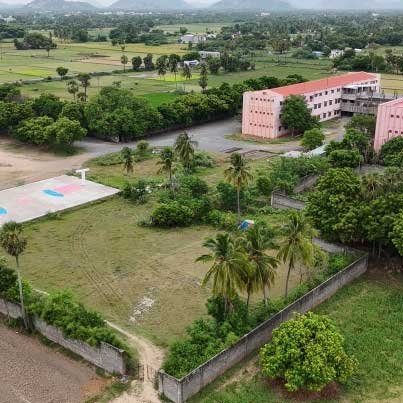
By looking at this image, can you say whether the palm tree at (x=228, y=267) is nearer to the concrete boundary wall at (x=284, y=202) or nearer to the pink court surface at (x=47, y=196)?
the concrete boundary wall at (x=284, y=202)

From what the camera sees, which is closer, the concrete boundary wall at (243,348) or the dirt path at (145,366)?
the concrete boundary wall at (243,348)

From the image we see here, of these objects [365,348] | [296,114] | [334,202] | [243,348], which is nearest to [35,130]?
[296,114]

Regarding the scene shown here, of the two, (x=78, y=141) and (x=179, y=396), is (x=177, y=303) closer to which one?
(x=179, y=396)

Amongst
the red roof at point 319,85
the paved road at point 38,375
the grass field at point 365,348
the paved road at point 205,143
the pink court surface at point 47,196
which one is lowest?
the paved road at point 38,375

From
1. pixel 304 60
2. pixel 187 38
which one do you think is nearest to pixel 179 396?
pixel 304 60

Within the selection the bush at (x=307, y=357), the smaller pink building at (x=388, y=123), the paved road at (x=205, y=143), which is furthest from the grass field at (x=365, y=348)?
the paved road at (x=205, y=143)

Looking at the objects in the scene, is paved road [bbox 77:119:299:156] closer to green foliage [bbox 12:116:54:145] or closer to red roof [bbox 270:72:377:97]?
green foliage [bbox 12:116:54:145]
